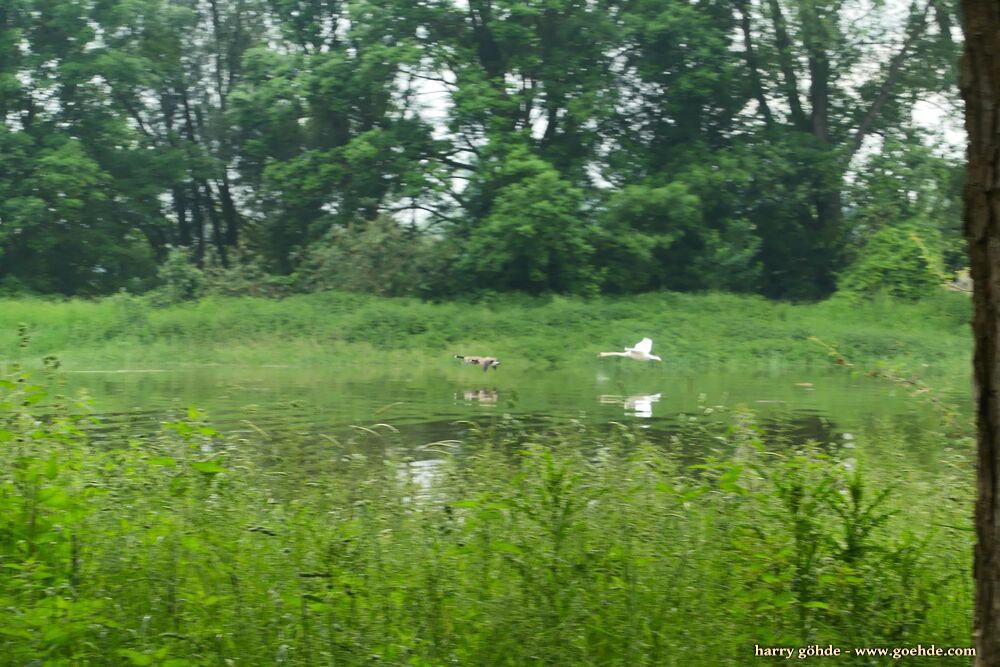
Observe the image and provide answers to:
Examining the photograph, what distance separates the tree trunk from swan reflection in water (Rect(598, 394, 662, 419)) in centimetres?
1153

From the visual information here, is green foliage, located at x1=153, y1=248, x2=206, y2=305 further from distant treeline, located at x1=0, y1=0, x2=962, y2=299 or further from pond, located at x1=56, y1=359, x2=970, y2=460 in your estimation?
pond, located at x1=56, y1=359, x2=970, y2=460

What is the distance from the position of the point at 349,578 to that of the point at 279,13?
35671 millimetres

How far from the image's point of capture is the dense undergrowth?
14.3ft

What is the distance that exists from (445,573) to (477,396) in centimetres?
1264

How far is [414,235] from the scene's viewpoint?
36000 mm

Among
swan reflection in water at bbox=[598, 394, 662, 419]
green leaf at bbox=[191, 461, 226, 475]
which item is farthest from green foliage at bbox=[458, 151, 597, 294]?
green leaf at bbox=[191, 461, 226, 475]

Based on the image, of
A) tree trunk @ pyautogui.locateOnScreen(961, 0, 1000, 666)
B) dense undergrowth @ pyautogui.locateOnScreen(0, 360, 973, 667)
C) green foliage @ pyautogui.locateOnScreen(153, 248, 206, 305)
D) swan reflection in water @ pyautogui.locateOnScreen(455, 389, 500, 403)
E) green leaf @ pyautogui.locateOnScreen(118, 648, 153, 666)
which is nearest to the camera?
tree trunk @ pyautogui.locateOnScreen(961, 0, 1000, 666)

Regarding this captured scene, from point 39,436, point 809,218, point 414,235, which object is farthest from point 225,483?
point 809,218

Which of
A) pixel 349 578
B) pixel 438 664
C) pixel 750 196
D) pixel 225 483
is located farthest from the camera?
pixel 750 196

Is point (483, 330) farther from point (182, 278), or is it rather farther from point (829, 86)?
point (829, 86)

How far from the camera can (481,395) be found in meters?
17.6

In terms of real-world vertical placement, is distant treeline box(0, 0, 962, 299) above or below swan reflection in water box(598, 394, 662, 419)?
above

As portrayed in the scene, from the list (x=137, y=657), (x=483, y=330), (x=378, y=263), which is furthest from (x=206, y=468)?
(x=378, y=263)

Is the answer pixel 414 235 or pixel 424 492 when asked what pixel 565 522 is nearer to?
pixel 424 492
